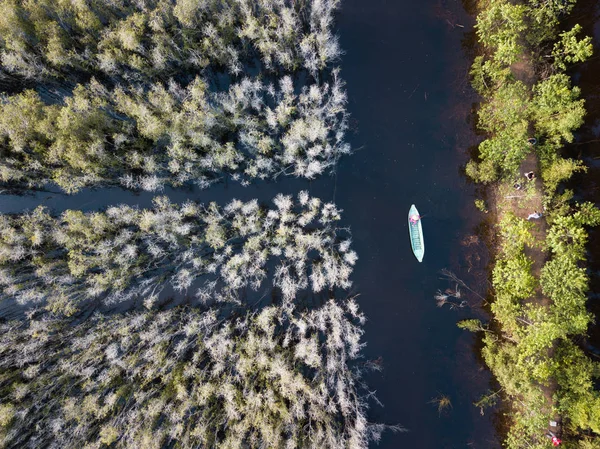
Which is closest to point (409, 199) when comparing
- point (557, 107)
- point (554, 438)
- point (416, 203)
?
point (416, 203)

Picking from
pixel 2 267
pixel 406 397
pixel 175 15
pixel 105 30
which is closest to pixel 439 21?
A: pixel 175 15

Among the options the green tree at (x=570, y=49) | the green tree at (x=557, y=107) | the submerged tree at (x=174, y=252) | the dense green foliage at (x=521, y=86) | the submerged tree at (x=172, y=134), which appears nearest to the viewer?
the green tree at (x=557, y=107)

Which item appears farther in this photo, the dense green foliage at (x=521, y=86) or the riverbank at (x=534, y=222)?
the dense green foliage at (x=521, y=86)

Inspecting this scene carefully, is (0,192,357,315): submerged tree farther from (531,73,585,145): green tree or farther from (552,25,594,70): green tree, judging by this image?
(552,25,594,70): green tree

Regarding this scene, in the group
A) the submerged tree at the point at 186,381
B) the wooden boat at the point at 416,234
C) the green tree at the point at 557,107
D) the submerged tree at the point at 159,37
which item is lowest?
the submerged tree at the point at 186,381

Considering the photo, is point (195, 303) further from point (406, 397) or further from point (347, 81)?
point (347, 81)

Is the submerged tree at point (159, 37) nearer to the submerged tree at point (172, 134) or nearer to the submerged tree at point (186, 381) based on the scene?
the submerged tree at point (172, 134)

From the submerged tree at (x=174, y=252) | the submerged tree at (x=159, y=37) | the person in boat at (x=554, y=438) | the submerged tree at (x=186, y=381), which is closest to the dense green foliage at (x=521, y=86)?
the submerged tree at (x=159, y=37)

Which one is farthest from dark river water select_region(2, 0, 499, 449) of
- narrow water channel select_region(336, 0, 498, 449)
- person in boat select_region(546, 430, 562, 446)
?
person in boat select_region(546, 430, 562, 446)
